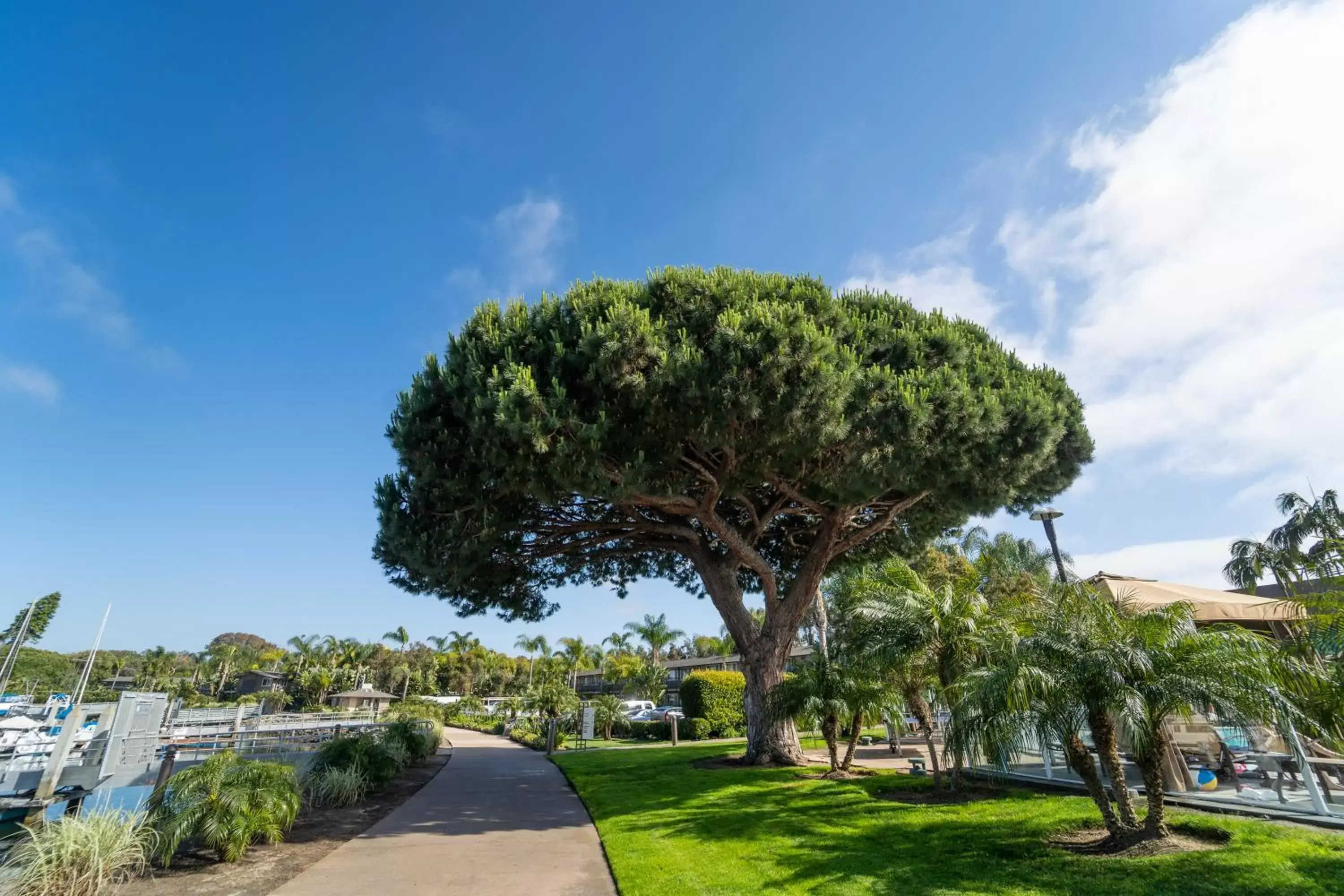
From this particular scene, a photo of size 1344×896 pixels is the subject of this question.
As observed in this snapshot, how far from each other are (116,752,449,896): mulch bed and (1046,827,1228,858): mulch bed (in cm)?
865

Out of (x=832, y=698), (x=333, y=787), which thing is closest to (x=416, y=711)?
(x=333, y=787)

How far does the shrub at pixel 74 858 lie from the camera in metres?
5.67

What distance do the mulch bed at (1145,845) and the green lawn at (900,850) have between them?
0.50 ft

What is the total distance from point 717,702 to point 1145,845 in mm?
Answer: 22197

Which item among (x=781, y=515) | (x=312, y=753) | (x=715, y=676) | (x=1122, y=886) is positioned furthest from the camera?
(x=715, y=676)

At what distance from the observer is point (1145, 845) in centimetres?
641

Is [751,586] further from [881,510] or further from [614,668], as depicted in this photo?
[614,668]

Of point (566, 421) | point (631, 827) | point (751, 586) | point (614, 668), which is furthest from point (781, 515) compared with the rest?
point (614, 668)

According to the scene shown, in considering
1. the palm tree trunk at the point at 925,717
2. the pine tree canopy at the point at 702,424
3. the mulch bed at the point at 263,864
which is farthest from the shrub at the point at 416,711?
the palm tree trunk at the point at 925,717

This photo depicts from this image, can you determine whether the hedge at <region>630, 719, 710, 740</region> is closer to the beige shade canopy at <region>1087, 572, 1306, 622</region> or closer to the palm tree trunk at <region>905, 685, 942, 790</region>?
the palm tree trunk at <region>905, 685, 942, 790</region>

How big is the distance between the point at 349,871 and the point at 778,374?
9.26m

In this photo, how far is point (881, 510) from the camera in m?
16.1

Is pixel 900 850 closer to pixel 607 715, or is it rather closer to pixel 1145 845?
pixel 1145 845

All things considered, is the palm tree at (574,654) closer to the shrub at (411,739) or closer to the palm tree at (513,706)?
the palm tree at (513,706)
